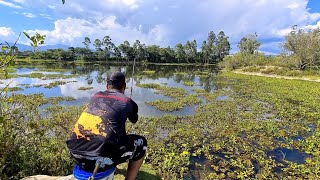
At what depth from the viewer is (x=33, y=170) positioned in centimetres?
457

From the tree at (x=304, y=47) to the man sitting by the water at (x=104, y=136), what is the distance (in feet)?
152

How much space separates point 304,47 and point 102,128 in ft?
156

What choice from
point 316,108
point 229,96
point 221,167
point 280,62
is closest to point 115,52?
point 280,62

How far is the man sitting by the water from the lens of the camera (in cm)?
297

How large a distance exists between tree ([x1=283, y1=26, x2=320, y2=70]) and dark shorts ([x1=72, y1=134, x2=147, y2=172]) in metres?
46.2

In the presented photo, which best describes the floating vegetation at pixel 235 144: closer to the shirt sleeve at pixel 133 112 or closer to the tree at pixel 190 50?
the shirt sleeve at pixel 133 112

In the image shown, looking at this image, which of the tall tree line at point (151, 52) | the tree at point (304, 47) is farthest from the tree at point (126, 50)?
the tree at point (304, 47)

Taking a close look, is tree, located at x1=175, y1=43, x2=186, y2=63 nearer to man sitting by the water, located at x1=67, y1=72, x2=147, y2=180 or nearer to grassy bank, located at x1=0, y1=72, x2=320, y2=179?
grassy bank, located at x1=0, y1=72, x2=320, y2=179

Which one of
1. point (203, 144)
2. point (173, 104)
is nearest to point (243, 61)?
point (173, 104)

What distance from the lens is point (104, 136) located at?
9.72ft

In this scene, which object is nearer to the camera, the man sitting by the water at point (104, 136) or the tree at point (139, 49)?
the man sitting by the water at point (104, 136)

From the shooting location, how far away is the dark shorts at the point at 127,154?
302cm

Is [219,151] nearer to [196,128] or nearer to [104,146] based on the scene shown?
[196,128]

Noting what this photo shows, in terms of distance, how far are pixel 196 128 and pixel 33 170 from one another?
7.62 meters
